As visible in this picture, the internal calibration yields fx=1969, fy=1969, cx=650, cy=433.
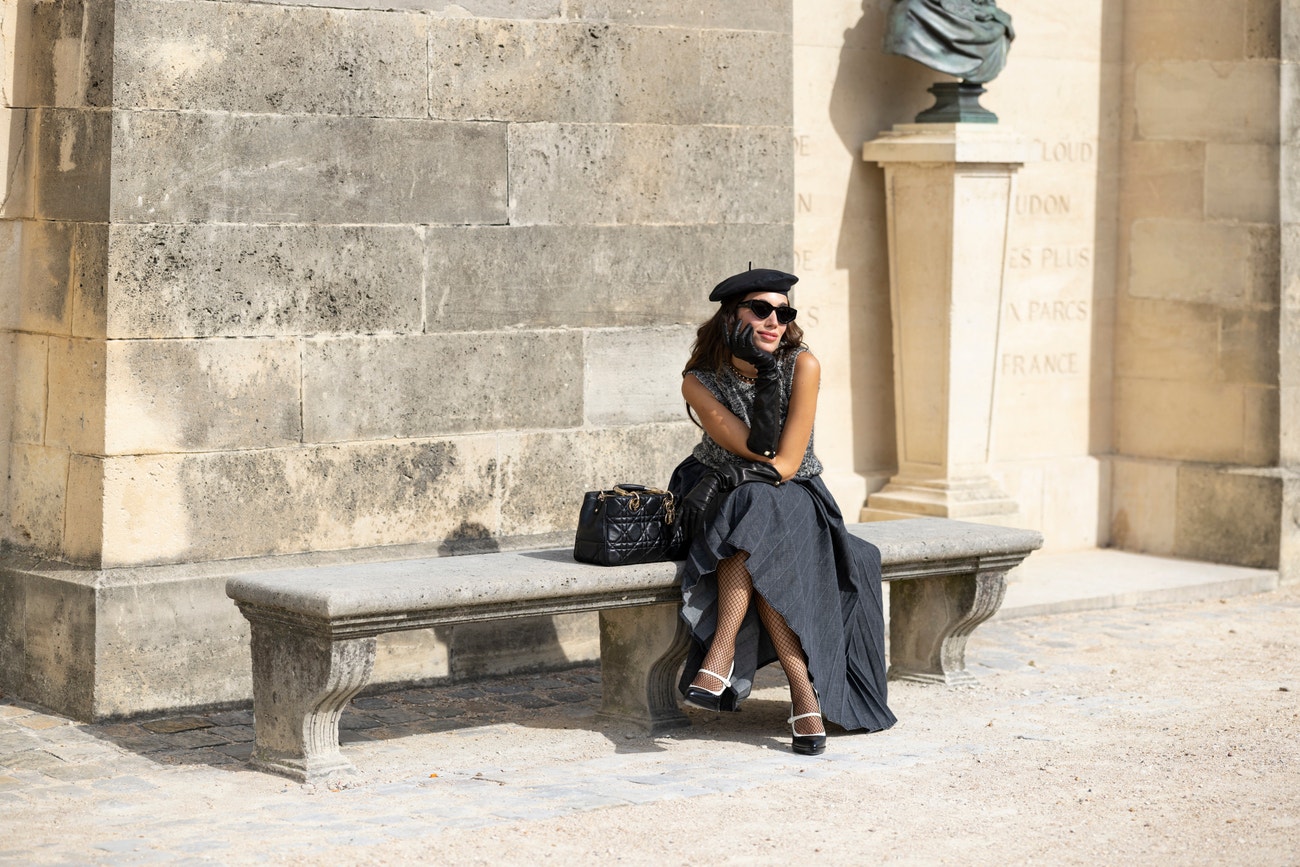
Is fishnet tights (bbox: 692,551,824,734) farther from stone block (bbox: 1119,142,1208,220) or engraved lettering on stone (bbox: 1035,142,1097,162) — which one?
stone block (bbox: 1119,142,1208,220)

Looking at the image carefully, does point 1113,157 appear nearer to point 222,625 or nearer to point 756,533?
point 756,533

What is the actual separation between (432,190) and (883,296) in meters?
3.21

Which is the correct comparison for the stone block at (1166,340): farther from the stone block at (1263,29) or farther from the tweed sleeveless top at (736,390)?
the tweed sleeveless top at (736,390)

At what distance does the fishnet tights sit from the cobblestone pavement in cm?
19

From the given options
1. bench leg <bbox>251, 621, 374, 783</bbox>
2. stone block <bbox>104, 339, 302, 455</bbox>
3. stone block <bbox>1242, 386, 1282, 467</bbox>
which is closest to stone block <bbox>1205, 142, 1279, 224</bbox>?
stone block <bbox>1242, 386, 1282, 467</bbox>

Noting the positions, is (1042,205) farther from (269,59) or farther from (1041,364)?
(269,59)

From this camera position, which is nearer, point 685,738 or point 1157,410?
point 685,738

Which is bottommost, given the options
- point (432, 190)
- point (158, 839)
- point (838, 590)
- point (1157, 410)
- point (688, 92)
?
point (158, 839)

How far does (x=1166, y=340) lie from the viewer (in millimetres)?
10844

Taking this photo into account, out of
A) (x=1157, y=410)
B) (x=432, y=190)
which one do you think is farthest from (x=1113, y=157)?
(x=432, y=190)

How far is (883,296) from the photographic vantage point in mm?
10047

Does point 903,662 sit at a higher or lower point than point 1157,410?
lower

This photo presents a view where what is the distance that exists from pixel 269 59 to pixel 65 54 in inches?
28.1

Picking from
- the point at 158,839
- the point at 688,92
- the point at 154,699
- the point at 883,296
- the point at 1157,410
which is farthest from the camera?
the point at 1157,410
